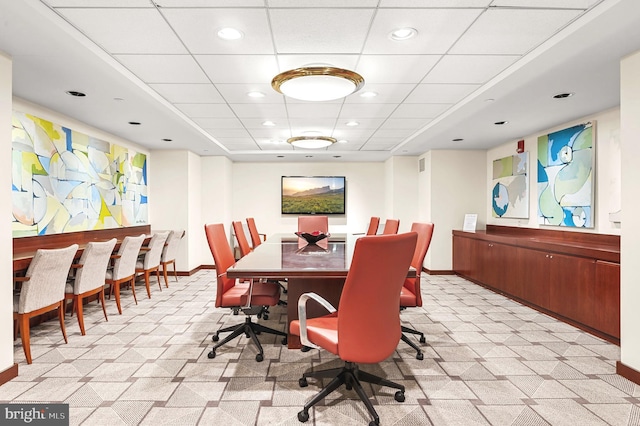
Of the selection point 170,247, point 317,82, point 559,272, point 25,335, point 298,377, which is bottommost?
point 298,377

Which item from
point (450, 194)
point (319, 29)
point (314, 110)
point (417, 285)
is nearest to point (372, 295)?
point (417, 285)

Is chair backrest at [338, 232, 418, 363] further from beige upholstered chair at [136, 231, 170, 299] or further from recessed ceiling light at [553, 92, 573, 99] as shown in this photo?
beige upholstered chair at [136, 231, 170, 299]

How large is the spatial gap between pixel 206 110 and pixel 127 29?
2172mm

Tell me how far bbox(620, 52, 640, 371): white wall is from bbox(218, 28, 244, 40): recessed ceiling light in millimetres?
3038

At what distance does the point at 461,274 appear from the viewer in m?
7.09

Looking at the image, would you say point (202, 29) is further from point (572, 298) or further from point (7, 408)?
point (572, 298)

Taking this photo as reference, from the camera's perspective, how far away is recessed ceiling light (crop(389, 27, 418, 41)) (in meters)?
2.70

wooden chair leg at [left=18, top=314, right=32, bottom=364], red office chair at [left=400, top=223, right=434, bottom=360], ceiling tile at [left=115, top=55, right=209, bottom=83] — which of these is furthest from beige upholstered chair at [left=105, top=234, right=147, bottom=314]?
red office chair at [left=400, top=223, right=434, bottom=360]

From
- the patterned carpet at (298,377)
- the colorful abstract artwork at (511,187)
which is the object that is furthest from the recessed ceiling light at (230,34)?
the colorful abstract artwork at (511,187)

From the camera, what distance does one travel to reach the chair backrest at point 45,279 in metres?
3.01

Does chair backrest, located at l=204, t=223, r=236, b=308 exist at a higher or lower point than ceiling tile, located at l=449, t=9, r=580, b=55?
lower

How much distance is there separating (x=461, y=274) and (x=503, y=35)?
5226 mm

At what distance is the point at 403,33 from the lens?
8.99 ft

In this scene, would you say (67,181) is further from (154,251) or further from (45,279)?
(45,279)
